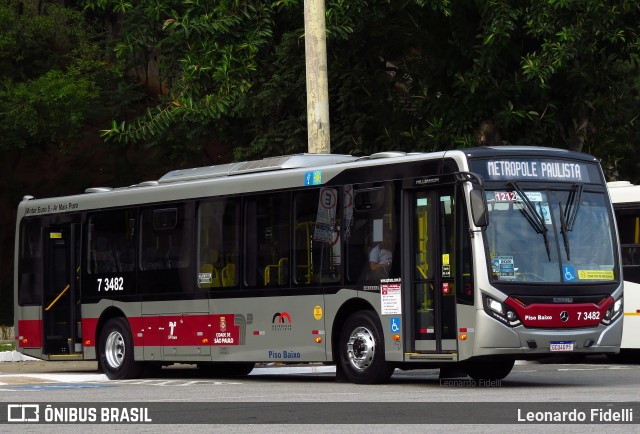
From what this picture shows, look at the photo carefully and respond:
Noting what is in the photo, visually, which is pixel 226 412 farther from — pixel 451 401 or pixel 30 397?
pixel 30 397

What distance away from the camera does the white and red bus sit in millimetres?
17656

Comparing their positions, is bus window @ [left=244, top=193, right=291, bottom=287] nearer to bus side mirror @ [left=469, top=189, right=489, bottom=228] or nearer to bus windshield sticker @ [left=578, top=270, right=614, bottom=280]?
bus side mirror @ [left=469, top=189, right=489, bottom=228]

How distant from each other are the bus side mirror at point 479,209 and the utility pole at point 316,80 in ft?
22.8

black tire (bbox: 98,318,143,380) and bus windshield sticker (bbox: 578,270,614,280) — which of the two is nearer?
bus windshield sticker (bbox: 578,270,614,280)

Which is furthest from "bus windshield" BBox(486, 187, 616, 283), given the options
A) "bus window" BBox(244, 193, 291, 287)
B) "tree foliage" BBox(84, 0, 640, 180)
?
"tree foliage" BBox(84, 0, 640, 180)

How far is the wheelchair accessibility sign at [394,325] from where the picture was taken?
18.3 meters

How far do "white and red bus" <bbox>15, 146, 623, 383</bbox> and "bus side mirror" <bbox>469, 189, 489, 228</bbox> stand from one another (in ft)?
0.07

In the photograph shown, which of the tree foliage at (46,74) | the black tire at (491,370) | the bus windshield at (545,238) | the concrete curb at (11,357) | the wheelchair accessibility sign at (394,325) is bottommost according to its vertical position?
the black tire at (491,370)

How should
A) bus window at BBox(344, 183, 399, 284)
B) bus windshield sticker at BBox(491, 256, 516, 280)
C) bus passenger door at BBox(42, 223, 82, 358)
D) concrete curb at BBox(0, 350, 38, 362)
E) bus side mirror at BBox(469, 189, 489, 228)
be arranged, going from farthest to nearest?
concrete curb at BBox(0, 350, 38, 362) → bus passenger door at BBox(42, 223, 82, 358) → bus window at BBox(344, 183, 399, 284) → bus windshield sticker at BBox(491, 256, 516, 280) → bus side mirror at BBox(469, 189, 489, 228)

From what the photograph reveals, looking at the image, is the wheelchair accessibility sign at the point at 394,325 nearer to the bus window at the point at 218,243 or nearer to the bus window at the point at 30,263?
the bus window at the point at 218,243

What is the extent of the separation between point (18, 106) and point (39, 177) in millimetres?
10707

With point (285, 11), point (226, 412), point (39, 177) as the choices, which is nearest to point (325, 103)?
point (285, 11)

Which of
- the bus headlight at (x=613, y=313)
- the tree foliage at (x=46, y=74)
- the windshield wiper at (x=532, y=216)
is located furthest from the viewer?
the tree foliage at (x=46, y=74)

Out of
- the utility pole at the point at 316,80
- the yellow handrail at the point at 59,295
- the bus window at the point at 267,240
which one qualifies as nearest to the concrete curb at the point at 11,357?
the yellow handrail at the point at 59,295
